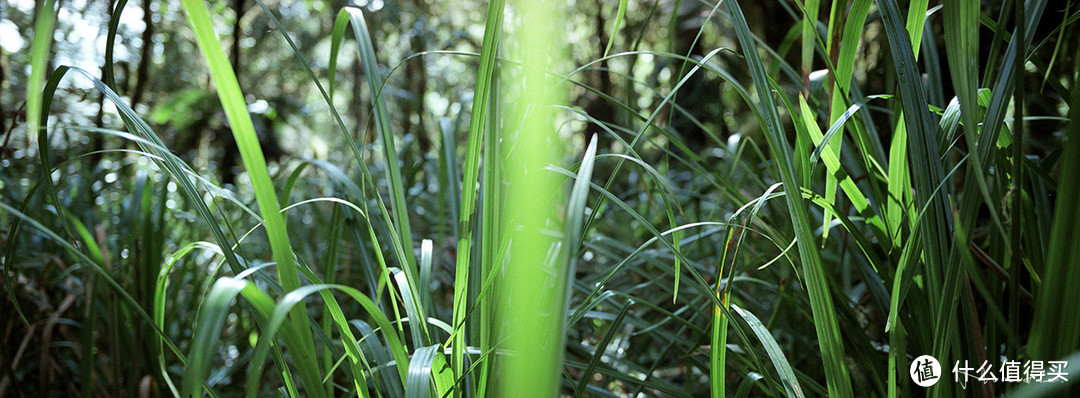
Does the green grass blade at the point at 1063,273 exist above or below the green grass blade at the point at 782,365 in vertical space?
above

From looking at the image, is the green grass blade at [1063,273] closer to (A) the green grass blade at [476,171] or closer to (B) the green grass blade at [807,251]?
(B) the green grass blade at [807,251]

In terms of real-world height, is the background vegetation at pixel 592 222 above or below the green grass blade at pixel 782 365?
above

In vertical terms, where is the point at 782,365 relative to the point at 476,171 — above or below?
below

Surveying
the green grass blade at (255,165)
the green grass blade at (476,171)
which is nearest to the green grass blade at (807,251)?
the green grass blade at (476,171)

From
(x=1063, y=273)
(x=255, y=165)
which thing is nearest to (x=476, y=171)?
(x=255, y=165)

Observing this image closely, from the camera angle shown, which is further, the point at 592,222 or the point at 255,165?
the point at 592,222

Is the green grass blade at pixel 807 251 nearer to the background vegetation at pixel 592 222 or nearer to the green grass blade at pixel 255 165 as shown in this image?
the background vegetation at pixel 592 222

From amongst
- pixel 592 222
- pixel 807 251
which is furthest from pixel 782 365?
pixel 592 222

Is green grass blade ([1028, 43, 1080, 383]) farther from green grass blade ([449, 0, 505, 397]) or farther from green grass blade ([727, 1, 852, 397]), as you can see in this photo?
green grass blade ([449, 0, 505, 397])

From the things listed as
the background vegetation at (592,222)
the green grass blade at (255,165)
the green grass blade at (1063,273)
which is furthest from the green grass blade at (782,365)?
the green grass blade at (255,165)

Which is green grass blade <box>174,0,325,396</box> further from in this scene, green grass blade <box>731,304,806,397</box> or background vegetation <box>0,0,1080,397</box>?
green grass blade <box>731,304,806,397</box>

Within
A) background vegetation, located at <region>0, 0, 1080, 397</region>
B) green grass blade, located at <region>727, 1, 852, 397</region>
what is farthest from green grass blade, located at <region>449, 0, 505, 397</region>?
green grass blade, located at <region>727, 1, 852, 397</region>

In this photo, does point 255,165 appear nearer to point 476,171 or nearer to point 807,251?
point 476,171

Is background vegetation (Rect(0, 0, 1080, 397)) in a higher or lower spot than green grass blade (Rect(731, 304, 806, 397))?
higher
